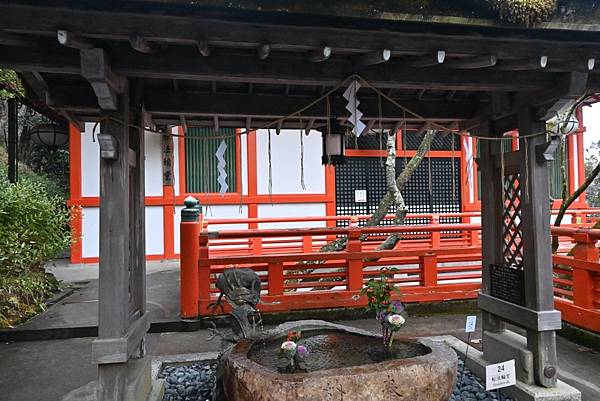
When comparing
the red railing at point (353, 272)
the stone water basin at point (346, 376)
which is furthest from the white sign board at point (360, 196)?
the stone water basin at point (346, 376)

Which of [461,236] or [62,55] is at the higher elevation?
[62,55]

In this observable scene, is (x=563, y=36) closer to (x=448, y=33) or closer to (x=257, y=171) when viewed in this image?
(x=448, y=33)

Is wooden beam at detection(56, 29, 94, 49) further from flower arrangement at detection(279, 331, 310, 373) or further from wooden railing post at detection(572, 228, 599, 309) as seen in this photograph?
wooden railing post at detection(572, 228, 599, 309)

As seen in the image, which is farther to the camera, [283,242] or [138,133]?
[283,242]

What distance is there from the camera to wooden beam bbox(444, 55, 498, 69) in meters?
3.06

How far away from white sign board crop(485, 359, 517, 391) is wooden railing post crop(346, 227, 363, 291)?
3.43 metres

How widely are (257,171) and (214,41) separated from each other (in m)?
8.40

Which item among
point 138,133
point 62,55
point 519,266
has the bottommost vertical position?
point 519,266

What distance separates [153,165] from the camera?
35.2 feet

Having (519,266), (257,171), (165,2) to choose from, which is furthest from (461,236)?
(165,2)

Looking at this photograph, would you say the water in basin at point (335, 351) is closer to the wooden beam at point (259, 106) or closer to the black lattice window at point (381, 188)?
the wooden beam at point (259, 106)

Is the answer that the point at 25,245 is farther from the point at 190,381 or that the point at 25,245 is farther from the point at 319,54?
the point at 319,54

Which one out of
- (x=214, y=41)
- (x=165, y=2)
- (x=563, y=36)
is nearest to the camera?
(x=165, y=2)

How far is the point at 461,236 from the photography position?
11461 mm
